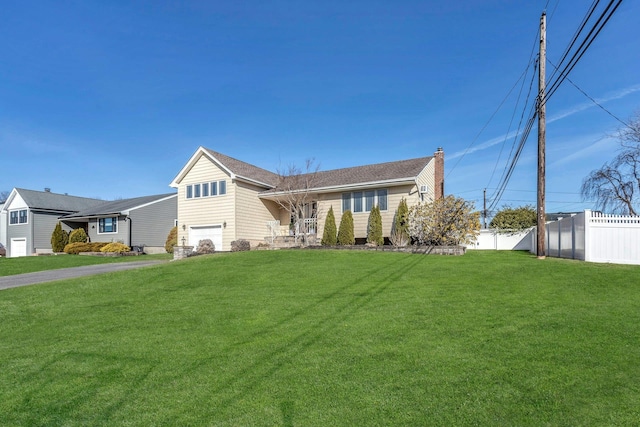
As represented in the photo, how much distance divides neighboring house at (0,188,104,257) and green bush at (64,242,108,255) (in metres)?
6.31

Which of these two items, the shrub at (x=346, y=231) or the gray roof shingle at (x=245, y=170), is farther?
the gray roof shingle at (x=245, y=170)

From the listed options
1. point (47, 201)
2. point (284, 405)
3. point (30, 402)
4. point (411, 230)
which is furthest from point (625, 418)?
point (47, 201)

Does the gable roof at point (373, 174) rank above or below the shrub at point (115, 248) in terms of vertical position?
above

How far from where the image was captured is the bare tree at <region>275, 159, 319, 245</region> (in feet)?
66.6

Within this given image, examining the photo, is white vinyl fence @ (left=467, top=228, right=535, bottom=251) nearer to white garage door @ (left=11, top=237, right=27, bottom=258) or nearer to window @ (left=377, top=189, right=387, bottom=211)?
window @ (left=377, top=189, right=387, bottom=211)

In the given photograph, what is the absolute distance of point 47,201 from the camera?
3422 centimetres

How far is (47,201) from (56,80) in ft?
70.6

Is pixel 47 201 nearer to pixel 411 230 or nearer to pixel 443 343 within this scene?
pixel 411 230

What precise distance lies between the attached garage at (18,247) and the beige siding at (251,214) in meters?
26.0

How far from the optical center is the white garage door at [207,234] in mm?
20938

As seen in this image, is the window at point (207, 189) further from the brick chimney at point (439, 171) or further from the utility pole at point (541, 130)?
the utility pole at point (541, 130)

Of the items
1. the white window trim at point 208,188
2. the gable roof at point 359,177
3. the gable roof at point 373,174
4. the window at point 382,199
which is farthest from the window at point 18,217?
the window at point 382,199

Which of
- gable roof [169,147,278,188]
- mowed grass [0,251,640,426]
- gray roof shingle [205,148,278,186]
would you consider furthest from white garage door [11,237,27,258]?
mowed grass [0,251,640,426]

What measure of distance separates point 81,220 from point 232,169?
20.7 meters
